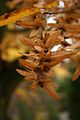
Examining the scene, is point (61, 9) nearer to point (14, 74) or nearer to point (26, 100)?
point (14, 74)

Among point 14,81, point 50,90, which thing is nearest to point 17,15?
point 50,90

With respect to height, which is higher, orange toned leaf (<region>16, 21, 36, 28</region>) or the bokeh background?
orange toned leaf (<region>16, 21, 36, 28</region>)

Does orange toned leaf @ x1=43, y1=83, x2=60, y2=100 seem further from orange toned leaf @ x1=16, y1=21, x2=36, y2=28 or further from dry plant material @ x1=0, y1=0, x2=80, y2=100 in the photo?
orange toned leaf @ x1=16, y1=21, x2=36, y2=28

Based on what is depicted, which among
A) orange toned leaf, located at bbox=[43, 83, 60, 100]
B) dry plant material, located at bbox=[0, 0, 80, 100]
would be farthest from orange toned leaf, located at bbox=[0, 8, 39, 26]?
orange toned leaf, located at bbox=[43, 83, 60, 100]

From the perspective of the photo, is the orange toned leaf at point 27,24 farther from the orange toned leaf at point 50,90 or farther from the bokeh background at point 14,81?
the bokeh background at point 14,81

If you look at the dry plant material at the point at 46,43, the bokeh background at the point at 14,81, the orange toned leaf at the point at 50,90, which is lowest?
the bokeh background at the point at 14,81

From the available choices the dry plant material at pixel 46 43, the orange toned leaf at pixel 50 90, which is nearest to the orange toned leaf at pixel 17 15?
the dry plant material at pixel 46 43

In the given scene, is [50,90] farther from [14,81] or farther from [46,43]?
[14,81]

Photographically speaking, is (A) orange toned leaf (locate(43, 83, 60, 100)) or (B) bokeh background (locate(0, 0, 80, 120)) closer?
(A) orange toned leaf (locate(43, 83, 60, 100))
